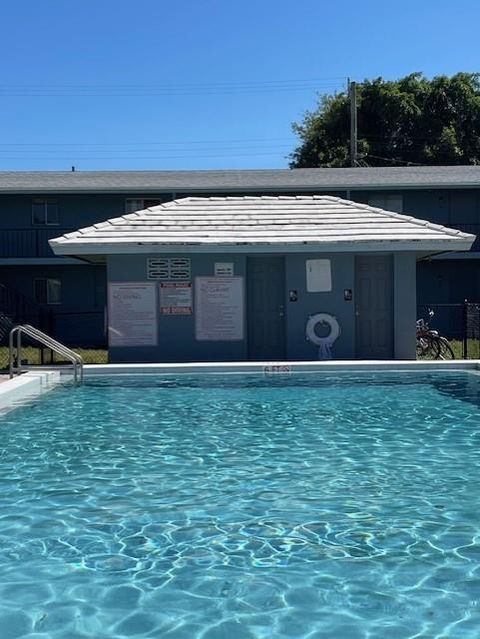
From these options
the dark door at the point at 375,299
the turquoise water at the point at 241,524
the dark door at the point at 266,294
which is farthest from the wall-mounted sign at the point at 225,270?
the turquoise water at the point at 241,524

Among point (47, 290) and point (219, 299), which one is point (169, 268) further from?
point (47, 290)

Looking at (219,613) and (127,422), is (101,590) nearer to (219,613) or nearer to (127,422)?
(219,613)

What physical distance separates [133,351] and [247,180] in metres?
12.4

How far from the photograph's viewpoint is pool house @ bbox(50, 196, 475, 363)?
16.9 metres

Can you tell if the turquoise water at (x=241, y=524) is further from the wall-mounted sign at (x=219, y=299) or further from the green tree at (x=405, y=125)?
the green tree at (x=405, y=125)

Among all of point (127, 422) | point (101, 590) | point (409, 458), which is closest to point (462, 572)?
point (101, 590)

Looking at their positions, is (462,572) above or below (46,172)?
below

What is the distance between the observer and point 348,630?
433cm

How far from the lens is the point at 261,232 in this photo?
1711 centimetres

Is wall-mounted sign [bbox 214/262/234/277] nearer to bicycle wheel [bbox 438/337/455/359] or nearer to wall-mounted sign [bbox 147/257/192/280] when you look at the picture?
wall-mounted sign [bbox 147/257/192/280]

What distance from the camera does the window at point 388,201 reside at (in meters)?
27.5

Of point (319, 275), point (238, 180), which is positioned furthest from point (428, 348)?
point (238, 180)

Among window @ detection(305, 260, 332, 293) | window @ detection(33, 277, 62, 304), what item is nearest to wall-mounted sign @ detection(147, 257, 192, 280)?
window @ detection(305, 260, 332, 293)

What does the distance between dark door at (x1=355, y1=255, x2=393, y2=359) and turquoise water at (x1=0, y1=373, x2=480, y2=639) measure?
18.2ft
